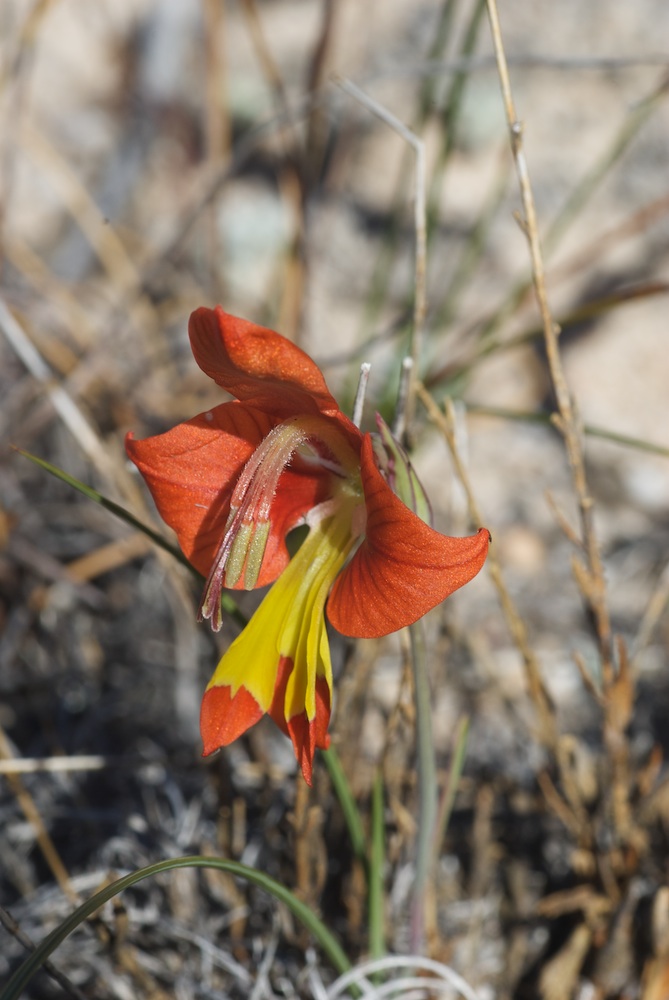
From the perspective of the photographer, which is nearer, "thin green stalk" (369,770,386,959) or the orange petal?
the orange petal

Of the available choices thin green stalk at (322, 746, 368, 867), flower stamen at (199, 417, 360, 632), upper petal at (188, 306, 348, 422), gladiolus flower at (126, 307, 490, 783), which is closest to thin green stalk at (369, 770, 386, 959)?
thin green stalk at (322, 746, 368, 867)

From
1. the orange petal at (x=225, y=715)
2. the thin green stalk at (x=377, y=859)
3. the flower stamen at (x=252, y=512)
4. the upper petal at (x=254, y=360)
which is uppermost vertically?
the upper petal at (x=254, y=360)

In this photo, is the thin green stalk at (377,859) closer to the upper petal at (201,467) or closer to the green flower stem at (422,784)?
the green flower stem at (422,784)

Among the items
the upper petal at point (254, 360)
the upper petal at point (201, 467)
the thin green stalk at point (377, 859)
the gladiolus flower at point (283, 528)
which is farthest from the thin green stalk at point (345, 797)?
the upper petal at point (254, 360)

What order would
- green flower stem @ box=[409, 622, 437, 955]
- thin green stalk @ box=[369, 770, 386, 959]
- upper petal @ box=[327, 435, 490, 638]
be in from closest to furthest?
upper petal @ box=[327, 435, 490, 638]
green flower stem @ box=[409, 622, 437, 955]
thin green stalk @ box=[369, 770, 386, 959]

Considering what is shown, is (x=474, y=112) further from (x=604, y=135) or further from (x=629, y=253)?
(x=629, y=253)

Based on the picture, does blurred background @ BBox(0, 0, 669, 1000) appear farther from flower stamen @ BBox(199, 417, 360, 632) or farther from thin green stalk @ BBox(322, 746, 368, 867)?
flower stamen @ BBox(199, 417, 360, 632)

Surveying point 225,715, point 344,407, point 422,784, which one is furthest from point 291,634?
point 344,407
